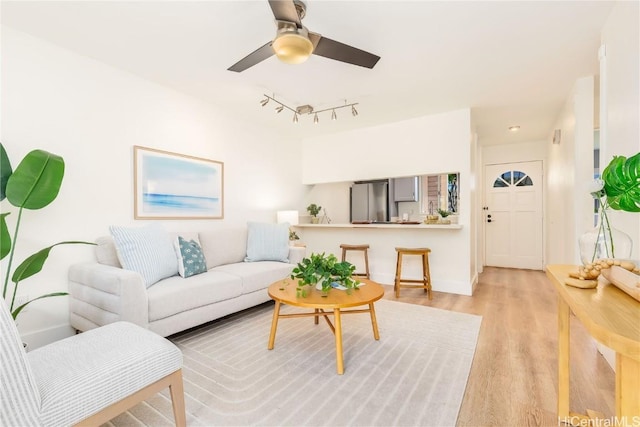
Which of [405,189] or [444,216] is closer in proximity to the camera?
[444,216]

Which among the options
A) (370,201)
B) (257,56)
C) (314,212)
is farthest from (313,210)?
(257,56)

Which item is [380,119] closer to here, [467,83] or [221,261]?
[467,83]

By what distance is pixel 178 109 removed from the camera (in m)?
3.23

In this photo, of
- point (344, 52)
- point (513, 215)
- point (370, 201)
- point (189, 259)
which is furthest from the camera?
point (513, 215)

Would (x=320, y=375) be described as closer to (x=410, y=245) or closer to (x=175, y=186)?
(x=175, y=186)

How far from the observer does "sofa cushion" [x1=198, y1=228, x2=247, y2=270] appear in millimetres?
3137

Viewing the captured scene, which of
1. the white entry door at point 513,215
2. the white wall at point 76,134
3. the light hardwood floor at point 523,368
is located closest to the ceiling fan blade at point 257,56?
the white wall at point 76,134

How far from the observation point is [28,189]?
1.88 meters

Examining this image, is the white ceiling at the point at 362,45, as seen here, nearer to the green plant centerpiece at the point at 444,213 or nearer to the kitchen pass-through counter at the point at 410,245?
the green plant centerpiece at the point at 444,213

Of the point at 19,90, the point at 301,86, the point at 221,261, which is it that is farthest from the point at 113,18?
the point at 221,261

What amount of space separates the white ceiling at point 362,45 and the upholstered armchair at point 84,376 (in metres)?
2.05

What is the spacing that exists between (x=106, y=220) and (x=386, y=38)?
2.91 meters

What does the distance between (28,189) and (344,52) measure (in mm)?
2291

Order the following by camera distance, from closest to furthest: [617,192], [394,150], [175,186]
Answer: [617,192], [175,186], [394,150]
